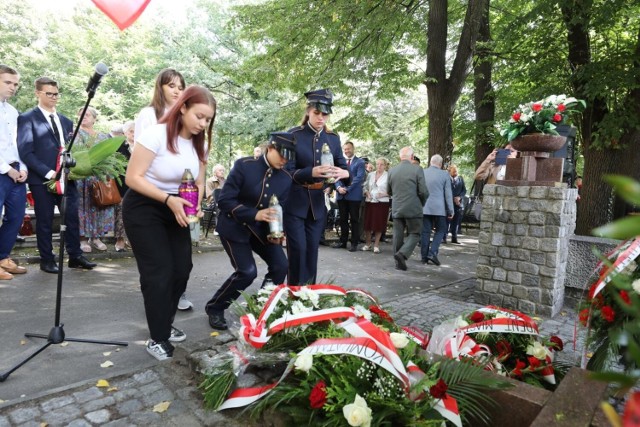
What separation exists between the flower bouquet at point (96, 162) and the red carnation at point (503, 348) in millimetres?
3752

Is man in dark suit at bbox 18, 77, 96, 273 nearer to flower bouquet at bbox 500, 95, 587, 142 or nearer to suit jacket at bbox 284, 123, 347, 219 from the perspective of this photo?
suit jacket at bbox 284, 123, 347, 219

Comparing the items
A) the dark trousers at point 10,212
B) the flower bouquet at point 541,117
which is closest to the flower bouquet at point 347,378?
the flower bouquet at point 541,117

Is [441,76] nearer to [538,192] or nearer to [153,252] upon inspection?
[538,192]

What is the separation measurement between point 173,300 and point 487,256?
391 centimetres

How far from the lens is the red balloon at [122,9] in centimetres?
358

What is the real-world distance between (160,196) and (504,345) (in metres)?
2.42

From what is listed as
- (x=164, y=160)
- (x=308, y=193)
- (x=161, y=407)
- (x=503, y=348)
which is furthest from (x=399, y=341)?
(x=308, y=193)

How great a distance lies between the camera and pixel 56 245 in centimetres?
755

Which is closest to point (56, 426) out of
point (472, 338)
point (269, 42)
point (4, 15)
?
point (472, 338)

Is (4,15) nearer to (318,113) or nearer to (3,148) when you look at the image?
(3,148)

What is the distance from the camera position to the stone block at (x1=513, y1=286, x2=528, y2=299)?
5.39 metres

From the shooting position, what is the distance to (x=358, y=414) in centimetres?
195

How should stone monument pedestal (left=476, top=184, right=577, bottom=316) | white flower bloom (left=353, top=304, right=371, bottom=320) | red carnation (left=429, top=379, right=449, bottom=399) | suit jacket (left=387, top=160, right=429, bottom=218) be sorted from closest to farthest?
red carnation (left=429, top=379, right=449, bottom=399) < white flower bloom (left=353, top=304, right=371, bottom=320) < stone monument pedestal (left=476, top=184, right=577, bottom=316) < suit jacket (left=387, top=160, right=429, bottom=218)

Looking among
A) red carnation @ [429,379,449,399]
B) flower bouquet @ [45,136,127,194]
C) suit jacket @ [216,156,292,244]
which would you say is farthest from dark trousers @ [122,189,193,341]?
red carnation @ [429,379,449,399]
